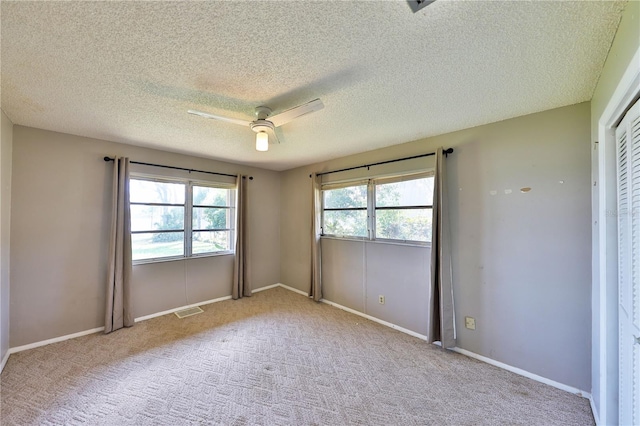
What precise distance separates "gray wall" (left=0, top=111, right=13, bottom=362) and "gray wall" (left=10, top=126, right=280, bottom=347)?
10 centimetres

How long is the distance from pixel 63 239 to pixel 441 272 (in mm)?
4305

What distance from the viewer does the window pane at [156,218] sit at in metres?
3.34

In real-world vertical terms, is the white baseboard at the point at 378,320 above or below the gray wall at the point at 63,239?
below

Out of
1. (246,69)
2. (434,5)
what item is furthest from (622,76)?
(246,69)

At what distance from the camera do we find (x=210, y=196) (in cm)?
412

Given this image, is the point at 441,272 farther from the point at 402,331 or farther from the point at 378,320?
the point at 378,320

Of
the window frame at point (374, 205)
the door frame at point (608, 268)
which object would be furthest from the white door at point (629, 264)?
the window frame at point (374, 205)

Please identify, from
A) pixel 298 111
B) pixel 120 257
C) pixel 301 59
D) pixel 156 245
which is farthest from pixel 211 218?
pixel 301 59

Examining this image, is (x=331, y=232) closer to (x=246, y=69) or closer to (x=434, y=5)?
(x=246, y=69)

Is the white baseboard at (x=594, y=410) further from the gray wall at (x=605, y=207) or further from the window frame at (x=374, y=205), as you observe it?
the window frame at (x=374, y=205)

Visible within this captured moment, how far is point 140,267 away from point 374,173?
3.51 m

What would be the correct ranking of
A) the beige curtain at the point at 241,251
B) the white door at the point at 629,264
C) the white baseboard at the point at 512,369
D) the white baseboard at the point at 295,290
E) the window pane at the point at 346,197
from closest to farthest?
the white door at the point at 629,264
the white baseboard at the point at 512,369
the window pane at the point at 346,197
the beige curtain at the point at 241,251
the white baseboard at the point at 295,290

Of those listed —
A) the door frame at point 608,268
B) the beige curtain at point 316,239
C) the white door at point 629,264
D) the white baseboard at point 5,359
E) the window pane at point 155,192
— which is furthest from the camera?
the beige curtain at point 316,239

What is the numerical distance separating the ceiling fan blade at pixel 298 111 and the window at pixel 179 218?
2.49 metres
